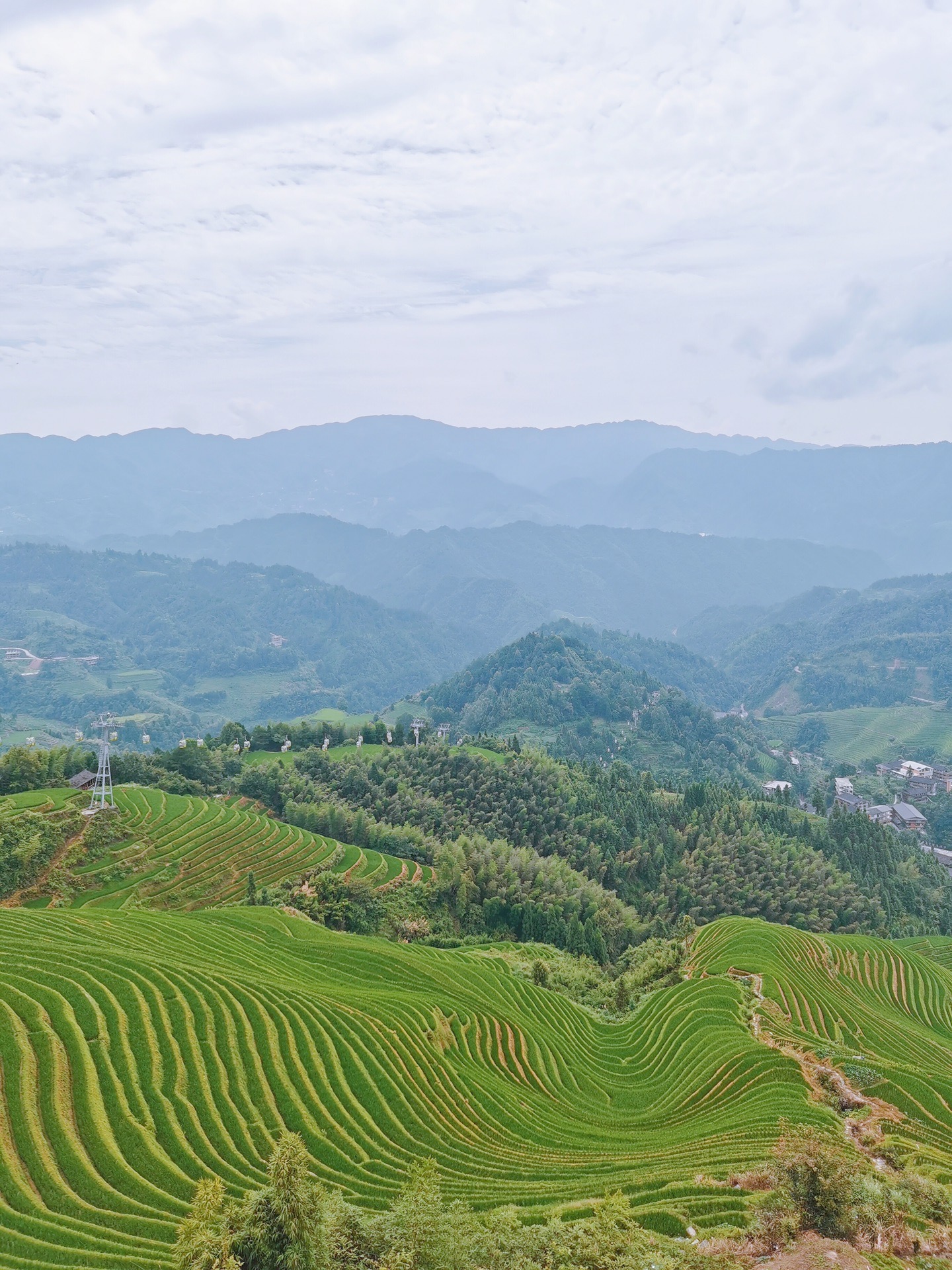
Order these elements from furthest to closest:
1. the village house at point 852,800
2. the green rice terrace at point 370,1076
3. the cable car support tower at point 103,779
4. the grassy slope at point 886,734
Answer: the grassy slope at point 886,734 → the village house at point 852,800 → the cable car support tower at point 103,779 → the green rice terrace at point 370,1076

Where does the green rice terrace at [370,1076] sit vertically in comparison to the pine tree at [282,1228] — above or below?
below

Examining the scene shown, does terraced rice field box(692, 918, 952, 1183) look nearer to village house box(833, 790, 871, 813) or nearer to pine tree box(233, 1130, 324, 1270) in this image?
pine tree box(233, 1130, 324, 1270)

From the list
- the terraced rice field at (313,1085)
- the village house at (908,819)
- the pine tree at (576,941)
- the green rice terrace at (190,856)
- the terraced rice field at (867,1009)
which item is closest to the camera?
the terraced rice field at (313,1085)

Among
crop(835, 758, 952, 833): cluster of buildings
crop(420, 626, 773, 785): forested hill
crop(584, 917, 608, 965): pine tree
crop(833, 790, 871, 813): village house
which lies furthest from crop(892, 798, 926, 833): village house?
crop(584, 917, 608, 965): pine tree

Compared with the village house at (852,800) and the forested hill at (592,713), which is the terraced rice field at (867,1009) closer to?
the village house at (852,800)

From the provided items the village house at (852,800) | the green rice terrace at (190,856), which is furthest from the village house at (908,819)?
the green rice terrace at (190,856)

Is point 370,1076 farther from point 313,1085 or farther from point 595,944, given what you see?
point 595,944

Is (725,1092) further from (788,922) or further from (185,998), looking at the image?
(788,922)
